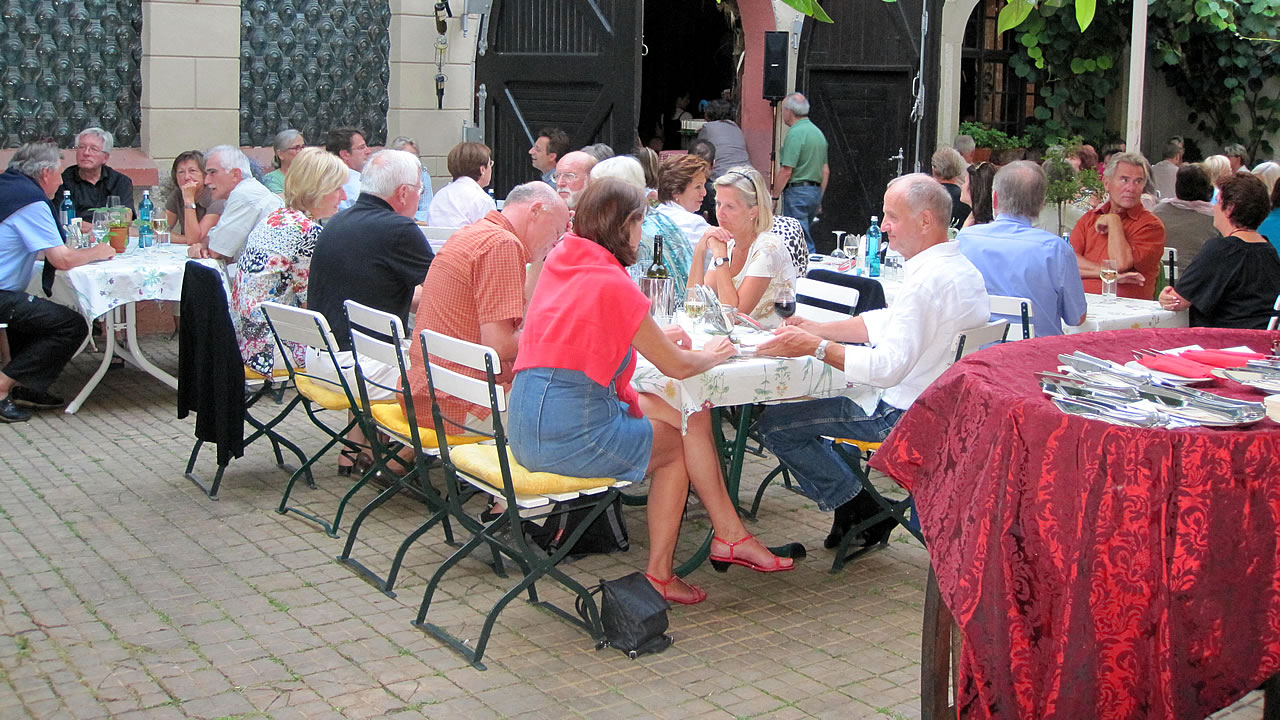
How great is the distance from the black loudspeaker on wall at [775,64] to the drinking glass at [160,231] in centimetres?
619

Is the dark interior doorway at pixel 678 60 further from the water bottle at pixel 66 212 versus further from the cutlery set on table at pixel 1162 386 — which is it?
the cutlery set on table at pixel 1162 386

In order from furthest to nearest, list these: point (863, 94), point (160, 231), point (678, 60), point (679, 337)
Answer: point (678, 60) → point (863, 94) → point (160, 231) → point (679, 337)

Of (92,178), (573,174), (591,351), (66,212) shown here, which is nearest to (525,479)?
(591,351)

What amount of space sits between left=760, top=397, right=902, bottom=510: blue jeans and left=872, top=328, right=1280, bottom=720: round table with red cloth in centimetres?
156

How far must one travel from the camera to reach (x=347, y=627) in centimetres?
397

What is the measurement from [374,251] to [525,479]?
1.64m

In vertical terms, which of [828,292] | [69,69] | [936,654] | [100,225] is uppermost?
[69,69]

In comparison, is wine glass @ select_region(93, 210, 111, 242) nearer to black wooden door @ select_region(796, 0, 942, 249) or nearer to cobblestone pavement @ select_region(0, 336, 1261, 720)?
cobblestone pavement @ select_region(0, 336, 1261, 720)

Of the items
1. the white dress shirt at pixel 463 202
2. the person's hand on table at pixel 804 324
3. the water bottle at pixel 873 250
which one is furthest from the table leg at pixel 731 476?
the white dress shirt at pixel 463 202

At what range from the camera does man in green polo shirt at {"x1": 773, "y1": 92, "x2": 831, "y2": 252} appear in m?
11.1

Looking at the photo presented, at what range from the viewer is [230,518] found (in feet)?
16.6

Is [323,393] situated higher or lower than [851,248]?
lower

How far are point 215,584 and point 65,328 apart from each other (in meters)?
2.93

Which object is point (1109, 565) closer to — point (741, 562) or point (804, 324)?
point (741, 562)
